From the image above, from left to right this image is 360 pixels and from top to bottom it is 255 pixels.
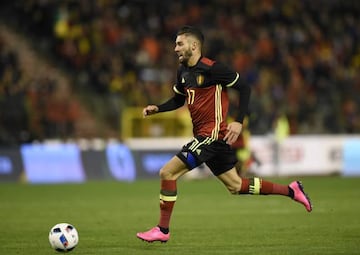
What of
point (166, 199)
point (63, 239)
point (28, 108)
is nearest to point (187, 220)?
point (166, 199)

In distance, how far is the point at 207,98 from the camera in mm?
9242

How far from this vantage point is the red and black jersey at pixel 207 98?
9.19m

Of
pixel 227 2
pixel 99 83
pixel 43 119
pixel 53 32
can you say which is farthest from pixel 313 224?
pixel 227 2

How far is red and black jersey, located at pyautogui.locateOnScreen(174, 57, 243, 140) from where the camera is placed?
362 inches

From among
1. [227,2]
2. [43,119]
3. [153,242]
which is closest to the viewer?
[153,242]

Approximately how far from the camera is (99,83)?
976 inches

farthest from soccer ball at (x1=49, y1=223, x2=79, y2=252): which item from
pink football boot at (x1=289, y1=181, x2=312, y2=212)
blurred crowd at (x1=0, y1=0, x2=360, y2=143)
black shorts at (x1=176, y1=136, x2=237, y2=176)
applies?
blurred crowd at (x1=0, y1=0, x2=360, y2=143)

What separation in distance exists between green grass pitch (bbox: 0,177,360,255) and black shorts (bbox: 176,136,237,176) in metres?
0.87

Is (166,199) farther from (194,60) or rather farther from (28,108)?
(28,108)

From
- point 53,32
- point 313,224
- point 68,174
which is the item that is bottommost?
point 68,174

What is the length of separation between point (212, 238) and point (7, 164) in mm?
12028

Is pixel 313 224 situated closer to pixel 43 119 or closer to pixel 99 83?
pixel 43 119

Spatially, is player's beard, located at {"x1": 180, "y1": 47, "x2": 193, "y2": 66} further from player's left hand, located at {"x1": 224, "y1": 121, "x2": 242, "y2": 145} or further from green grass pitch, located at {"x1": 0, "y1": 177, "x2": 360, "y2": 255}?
green grass pitch, located at {"x1": 0, "y1": 177, "x2": 360, "y2": 255}

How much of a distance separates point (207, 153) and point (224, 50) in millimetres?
17800
